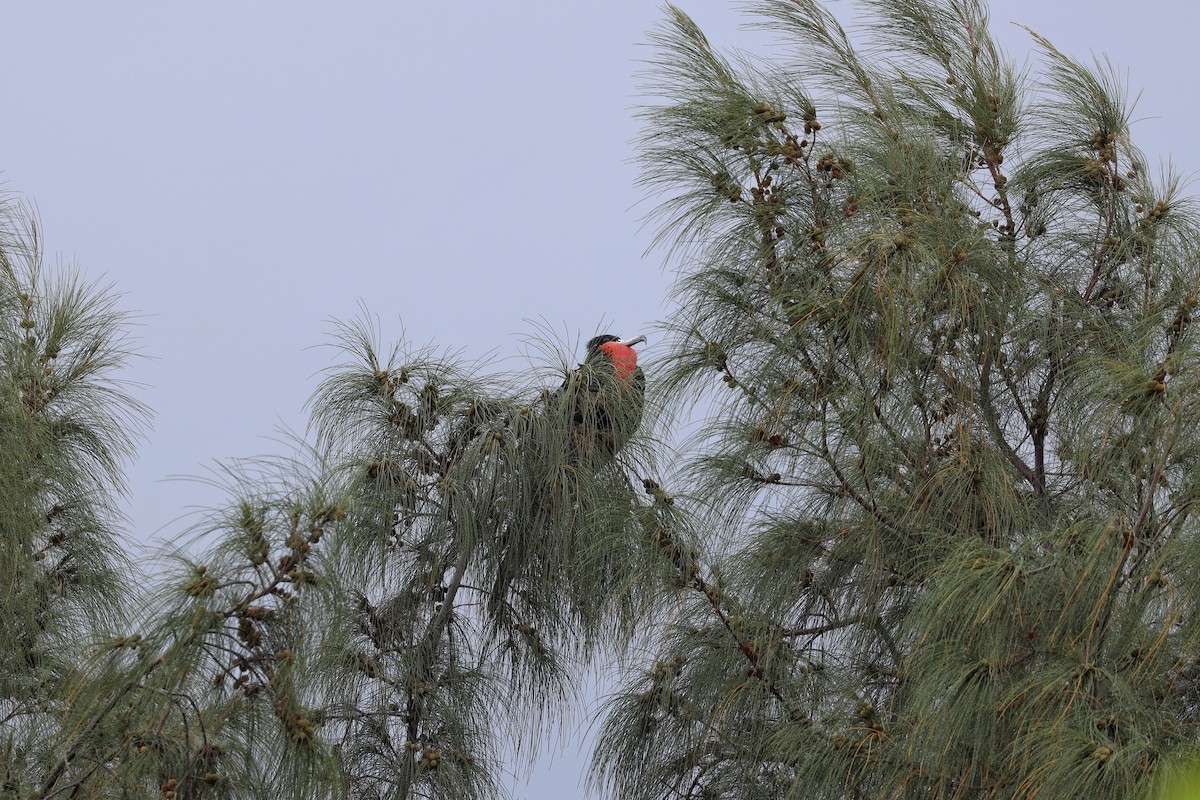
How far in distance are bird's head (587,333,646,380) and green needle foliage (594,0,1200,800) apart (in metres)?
0.14

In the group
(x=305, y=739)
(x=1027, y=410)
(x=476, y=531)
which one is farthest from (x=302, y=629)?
(x=1027, y=410)

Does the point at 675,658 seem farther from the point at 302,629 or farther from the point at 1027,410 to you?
the point at 302,629

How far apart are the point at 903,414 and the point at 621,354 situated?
61 cm

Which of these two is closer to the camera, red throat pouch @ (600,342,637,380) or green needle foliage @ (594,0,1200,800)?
green needle foliage @ (594,0,1200,800)

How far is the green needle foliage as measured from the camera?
2221 millimetres

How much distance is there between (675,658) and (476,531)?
0.48 meters

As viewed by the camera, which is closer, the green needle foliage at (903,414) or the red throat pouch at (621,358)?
the green needle foliage at (903,414)

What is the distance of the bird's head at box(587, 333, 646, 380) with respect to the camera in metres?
2.96

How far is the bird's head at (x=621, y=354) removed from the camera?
2961 mm

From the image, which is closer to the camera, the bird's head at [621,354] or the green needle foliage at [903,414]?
the green needle foliage at [903,414]

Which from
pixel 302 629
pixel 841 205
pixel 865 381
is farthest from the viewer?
pixel 841 205

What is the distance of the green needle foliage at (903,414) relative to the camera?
2221mm

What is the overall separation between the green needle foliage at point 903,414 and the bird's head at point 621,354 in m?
0.14

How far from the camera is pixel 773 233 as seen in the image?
9.64ft
